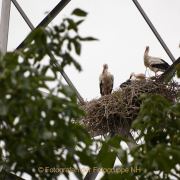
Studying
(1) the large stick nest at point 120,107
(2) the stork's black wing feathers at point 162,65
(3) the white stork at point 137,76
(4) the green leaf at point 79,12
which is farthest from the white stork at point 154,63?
(4) the green leaf at point 79,12

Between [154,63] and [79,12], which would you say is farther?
A: [154,63]

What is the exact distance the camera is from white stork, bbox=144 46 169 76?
6.39 m

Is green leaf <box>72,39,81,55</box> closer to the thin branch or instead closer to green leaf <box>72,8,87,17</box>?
green leaf <box>72,8,87,17</box>

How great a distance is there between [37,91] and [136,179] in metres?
0.71

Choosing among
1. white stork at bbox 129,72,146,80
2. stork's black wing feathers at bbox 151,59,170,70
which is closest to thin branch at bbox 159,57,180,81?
stork's black wing feathers at bbox 151,59,170,70

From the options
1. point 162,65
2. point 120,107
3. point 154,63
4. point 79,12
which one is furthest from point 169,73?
point 79,12

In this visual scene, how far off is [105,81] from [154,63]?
797mm

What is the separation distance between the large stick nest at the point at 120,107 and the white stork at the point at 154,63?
1.60 feet

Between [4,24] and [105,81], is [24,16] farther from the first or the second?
[105,81]

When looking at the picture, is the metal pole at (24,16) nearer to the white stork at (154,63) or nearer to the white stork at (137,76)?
the white stork at (137,76)

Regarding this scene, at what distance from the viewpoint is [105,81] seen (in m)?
7.19

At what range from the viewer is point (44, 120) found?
5.40 ft

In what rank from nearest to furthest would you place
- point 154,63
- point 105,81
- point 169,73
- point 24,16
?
point 169,73
point 24,16
point 154,63
point 105,81

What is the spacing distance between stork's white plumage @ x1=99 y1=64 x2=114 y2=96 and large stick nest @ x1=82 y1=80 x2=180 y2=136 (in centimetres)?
109
